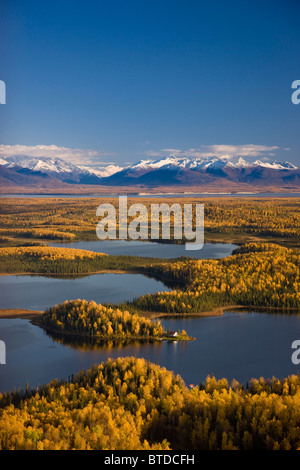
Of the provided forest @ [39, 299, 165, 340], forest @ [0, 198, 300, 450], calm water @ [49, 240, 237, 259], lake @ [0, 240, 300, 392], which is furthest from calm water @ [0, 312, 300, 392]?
calm water @ [49, 240, 237, 259]

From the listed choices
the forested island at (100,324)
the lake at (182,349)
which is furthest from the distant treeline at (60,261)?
the forested island at (100,324)

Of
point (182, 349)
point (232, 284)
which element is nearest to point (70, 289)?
point (232, 284)

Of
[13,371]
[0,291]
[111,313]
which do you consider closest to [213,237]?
[0,291]

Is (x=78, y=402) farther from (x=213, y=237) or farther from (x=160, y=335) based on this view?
(x=213, y=237)

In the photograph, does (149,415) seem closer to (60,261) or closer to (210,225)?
(60,261)

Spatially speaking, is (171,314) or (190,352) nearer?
(190,352)

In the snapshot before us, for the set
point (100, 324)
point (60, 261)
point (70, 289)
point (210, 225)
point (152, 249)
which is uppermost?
point (210, 225)

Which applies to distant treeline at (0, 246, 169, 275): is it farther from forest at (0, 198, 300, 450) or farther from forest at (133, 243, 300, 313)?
forest at (0, 198, 300, 450)
